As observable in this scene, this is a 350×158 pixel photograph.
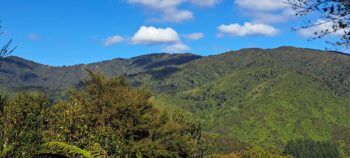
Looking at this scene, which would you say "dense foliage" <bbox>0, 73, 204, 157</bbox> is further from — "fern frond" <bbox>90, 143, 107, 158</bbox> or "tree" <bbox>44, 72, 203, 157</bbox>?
"fern frond" <bbox>90, 143, 107, 158</bbox>

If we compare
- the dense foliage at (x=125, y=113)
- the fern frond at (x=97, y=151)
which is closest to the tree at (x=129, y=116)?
the dense foliage at (x=125, y=113)

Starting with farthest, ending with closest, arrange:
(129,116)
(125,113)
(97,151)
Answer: (129,116) → (125,113) → (97,151)

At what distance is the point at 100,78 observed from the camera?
2002 inches

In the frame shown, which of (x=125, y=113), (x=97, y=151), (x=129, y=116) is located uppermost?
(x=97, y=151)

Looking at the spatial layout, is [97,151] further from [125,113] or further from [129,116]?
[129,116]

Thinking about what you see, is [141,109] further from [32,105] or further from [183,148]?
[32,105]

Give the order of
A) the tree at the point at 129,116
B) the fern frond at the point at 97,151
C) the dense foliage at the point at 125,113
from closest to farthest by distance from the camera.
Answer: the fern frond at the point at 97,151 → the dense foliage at the point at 125,113 → the tree at the point at 129,116

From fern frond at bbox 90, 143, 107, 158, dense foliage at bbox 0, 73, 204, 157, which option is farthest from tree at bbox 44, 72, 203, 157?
fern frond at bbox 90, 143, 107, 158

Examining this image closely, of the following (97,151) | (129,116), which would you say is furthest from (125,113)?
(97,151)

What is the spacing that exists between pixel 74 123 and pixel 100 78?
1741cm

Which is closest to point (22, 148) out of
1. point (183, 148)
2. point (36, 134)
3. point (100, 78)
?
point (36, 134)

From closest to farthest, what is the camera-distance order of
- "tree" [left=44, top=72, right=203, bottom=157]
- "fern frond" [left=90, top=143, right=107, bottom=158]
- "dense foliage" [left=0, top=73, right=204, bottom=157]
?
"fern frond" [left=90, top=143, right=107, bottom=158] → "dense foliage" [left=0, top=73, right=204, bottom=157] → "tree" [left=44, top=72, right=203, bottom=157]

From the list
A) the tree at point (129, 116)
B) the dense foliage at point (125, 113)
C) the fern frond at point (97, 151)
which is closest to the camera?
the fern frond at point (97, 151)

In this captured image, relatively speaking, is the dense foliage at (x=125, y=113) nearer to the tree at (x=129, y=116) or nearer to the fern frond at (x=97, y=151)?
the tree at (x=129, y=116)
